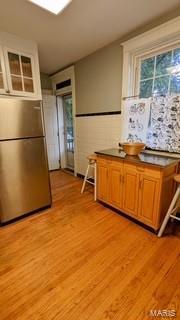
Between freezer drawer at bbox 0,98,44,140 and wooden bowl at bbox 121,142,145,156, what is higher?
freezer drawer at bbox 0,98,44,140

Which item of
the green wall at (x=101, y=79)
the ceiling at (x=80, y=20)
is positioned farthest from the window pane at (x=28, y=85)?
the green wall at (x=101, y=79)

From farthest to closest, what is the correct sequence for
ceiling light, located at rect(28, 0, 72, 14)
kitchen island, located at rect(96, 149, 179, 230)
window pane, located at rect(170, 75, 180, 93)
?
window pane, located at rect(170, 75, 180, 93) → kitchen island, located at rect(96, 149, 179, 230) → ceiling light, located at rect(28, 0, 72, 14)

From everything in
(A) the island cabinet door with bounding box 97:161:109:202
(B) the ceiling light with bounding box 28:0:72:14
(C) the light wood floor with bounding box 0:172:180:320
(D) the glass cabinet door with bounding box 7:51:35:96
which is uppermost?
(B) the ceiling light with bounding box 28:0:72:14

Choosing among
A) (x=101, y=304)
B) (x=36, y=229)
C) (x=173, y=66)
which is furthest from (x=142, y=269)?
(x=173, y=66)

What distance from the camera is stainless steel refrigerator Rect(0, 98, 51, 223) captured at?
2070 millimetres

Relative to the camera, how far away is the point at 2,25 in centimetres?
208

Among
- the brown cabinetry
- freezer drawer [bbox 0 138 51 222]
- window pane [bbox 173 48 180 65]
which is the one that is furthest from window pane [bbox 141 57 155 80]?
freezer drawer [bbox 0 138 51 222]

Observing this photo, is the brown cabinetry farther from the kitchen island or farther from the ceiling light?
the ceiling light

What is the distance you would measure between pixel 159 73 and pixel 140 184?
1.55 meters

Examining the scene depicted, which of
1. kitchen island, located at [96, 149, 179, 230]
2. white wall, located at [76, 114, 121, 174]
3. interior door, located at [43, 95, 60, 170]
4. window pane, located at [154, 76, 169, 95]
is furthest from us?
interior door, located at [43, 95, 60, 170]

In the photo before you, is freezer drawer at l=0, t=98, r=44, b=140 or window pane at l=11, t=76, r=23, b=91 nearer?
freezer drawer at l=0, t=98, r=44, b=140

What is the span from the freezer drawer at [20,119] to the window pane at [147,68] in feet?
5.22

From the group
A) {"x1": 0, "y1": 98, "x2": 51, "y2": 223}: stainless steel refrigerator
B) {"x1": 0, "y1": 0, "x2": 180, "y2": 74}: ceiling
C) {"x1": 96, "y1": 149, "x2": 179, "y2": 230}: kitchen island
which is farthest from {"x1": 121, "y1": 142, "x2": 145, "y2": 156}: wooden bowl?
{"x1": 0, "y1": 0, "x2": 180, "y2": 74}: ceiling

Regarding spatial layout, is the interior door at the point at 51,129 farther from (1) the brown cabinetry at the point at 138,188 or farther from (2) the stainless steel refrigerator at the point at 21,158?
(1) the brown cabinetry at the point at 138,188
